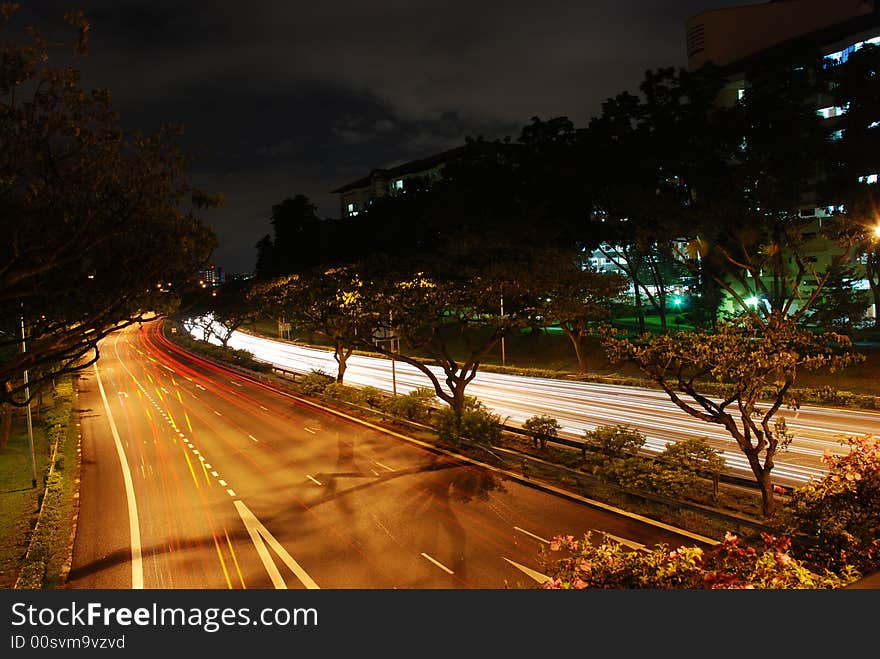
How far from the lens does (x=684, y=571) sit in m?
5.73

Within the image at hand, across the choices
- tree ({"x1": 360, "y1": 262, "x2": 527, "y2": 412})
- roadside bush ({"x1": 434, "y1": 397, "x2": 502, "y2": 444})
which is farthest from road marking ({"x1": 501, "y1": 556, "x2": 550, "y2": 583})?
tree ({"x1": 360, "y1": 262, "x2": 527, "y2": 412})

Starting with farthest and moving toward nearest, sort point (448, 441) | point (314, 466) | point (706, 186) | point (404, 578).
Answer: point (706, 186), point (448, 441), point (314, 466), point (404, 578)

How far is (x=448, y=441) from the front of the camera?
21.2 m

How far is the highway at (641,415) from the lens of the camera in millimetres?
17736

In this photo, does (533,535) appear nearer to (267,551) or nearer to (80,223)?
(267,551)

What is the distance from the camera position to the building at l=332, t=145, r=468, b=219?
8669 cm

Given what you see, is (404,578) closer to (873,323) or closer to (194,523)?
(194,523)

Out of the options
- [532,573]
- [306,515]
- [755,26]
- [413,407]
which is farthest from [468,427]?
[755,26]

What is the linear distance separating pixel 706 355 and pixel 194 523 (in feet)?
40.5

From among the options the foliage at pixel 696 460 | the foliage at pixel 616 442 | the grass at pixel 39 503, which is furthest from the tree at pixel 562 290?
the grass at pixel 39 503

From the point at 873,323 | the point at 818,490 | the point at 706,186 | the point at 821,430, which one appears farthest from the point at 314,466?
the point at 873,323

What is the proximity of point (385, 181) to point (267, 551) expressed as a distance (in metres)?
87.0

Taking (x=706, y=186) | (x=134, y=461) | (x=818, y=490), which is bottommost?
(x=134, y=461)

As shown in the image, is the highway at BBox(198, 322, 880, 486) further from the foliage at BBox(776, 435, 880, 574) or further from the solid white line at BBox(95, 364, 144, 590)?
the solid white line at BBox(95, 364, 144, 590)
